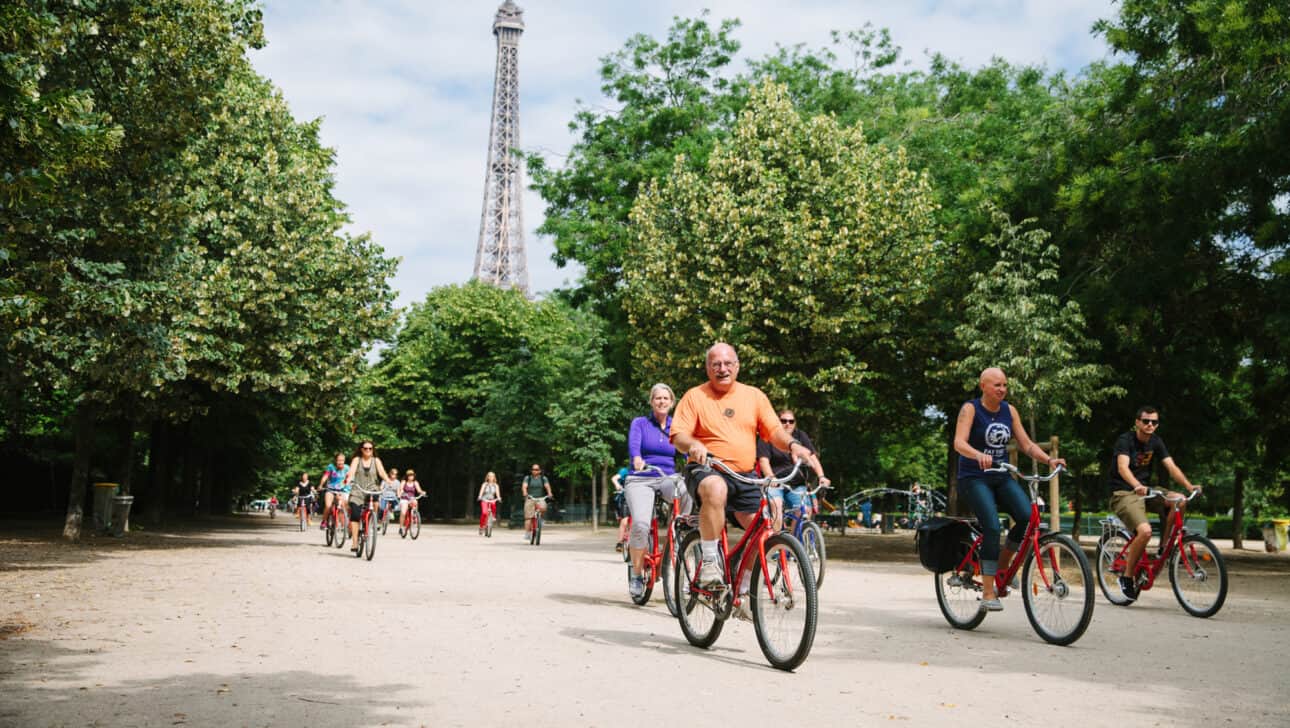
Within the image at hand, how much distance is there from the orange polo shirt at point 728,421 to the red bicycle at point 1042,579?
2113 mm

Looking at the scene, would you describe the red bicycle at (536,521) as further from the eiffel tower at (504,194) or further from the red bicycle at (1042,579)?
the eiffel tower at (504,194)

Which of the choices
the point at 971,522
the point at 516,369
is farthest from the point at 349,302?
the point at 516,369

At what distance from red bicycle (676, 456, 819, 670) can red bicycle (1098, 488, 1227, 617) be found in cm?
537

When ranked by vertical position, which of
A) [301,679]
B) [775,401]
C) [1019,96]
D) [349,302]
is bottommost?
[301,679]

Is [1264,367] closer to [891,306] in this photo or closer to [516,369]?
[891,306]

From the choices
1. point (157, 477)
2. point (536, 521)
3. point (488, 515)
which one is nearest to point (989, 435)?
point (536, 521)

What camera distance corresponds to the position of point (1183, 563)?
11117 millimetres

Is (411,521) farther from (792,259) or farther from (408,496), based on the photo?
(792,259)

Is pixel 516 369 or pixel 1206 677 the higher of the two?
pixel 516 369

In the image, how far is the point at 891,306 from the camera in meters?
22.9

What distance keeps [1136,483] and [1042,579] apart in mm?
2919

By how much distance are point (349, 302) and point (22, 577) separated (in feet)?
32.7

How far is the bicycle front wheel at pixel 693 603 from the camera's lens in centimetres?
794

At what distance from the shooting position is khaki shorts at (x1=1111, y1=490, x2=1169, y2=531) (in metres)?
11.2
